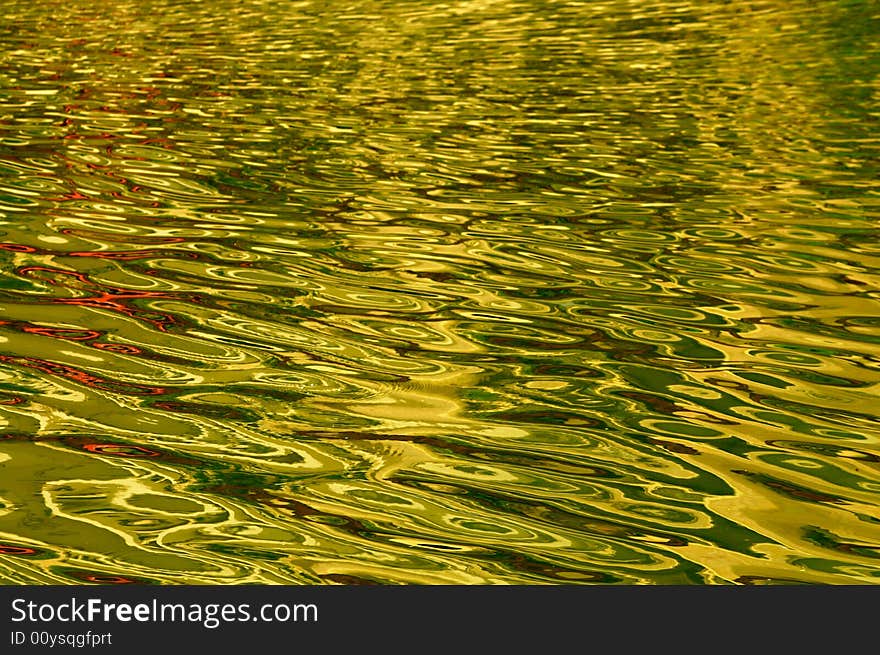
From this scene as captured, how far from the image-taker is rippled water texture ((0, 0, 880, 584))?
226 inches

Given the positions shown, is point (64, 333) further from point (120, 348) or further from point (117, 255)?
point (117, 255)

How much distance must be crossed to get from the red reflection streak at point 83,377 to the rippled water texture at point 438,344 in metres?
0.03

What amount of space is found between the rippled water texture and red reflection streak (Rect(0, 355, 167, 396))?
3cm

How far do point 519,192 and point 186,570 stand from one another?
822 centimetres

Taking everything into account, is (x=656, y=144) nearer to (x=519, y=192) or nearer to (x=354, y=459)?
(x=519, y=192)

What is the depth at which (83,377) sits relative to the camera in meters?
7.47

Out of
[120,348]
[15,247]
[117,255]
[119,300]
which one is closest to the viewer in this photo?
[120,348]

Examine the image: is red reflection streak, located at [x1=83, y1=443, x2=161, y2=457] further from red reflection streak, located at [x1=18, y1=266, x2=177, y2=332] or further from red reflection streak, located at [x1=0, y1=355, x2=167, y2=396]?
red reflection streak, located at [x1=18, y1=266, x2=177, y2=332]

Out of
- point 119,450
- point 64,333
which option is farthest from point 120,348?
point 119,450

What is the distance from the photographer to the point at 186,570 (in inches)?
213

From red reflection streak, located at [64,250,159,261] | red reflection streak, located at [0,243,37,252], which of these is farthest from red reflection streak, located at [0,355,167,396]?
red reflection streak, located at [0,243,37,252]

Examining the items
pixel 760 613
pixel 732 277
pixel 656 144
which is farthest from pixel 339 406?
pixel 656 144

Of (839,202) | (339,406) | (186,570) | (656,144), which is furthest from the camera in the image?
(656,144)

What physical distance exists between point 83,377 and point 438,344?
2215 millimetres
